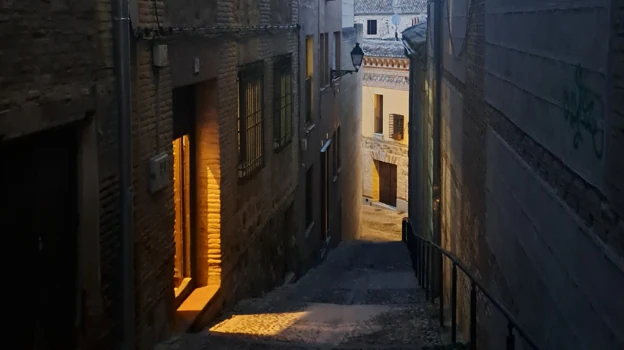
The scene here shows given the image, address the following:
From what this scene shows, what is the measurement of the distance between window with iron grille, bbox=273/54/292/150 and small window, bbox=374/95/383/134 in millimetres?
22793

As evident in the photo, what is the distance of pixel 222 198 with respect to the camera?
9711 mm

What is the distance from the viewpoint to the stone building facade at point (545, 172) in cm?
387

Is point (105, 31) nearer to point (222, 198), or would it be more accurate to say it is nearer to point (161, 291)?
point (161, 291)

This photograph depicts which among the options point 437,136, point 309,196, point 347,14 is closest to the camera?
point 437,136

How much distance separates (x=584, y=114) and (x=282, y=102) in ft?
30.7

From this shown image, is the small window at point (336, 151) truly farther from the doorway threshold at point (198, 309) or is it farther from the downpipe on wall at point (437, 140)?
the doorway threshold at point (198, 309)

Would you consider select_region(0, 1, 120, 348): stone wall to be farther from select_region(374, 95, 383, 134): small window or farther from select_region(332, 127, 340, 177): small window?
Answer: select_region(374, 95, 383, 134): small window

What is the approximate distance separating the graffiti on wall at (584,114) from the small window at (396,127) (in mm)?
31389

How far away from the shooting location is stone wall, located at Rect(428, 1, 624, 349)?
12.8 feet

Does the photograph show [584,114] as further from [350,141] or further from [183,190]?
[350,141]

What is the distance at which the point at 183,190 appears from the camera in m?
9.38

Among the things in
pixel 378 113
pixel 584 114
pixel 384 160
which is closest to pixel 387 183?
pixel 384 160

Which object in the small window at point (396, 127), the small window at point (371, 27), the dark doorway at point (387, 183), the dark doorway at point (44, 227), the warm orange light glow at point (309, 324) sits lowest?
the dark doorway at point (387, 183)

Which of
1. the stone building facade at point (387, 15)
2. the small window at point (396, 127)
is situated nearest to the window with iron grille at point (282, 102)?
the small window at point (396, 127)
